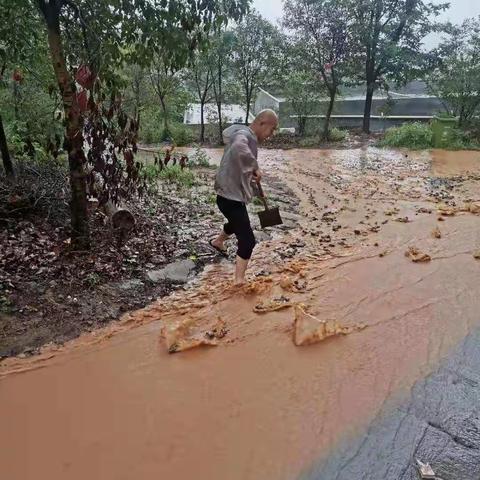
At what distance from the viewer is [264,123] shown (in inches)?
150

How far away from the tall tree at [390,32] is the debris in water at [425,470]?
1465 cm

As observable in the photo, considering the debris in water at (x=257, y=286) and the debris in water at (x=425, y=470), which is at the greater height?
the debris in water at (x=257, y=286)

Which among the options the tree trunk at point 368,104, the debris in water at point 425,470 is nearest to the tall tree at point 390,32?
the tree trunk at point 368,104

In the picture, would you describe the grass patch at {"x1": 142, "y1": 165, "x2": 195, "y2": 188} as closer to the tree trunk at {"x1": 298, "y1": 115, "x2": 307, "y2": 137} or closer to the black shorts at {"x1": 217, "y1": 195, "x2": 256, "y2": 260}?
the black shorts at {"x1": 217, "y1": 195, "x2": 256, "y2": 260}

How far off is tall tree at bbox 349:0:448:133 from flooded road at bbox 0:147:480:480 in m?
11.6

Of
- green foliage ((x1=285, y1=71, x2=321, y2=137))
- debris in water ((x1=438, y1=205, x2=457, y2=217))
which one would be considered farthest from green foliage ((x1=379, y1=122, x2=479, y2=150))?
debris in water ((x1=438, y1=205, x2=457, y2=217))

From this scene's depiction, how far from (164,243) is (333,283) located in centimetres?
187

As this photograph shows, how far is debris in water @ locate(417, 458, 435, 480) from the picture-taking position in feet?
7.07

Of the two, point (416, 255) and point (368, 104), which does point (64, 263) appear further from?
point (368, 104)

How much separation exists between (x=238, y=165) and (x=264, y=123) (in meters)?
0.43

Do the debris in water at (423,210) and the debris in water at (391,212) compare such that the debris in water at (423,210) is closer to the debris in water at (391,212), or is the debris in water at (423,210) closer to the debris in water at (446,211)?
the debris in water at (446,211)

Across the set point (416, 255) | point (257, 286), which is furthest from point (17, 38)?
point (416, 255)

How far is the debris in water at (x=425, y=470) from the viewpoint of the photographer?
7.07 feet

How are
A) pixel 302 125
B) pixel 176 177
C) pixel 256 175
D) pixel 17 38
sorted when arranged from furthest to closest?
pixel 302 125
pixel 176 177
pixel 17 38
pixel 256 175
